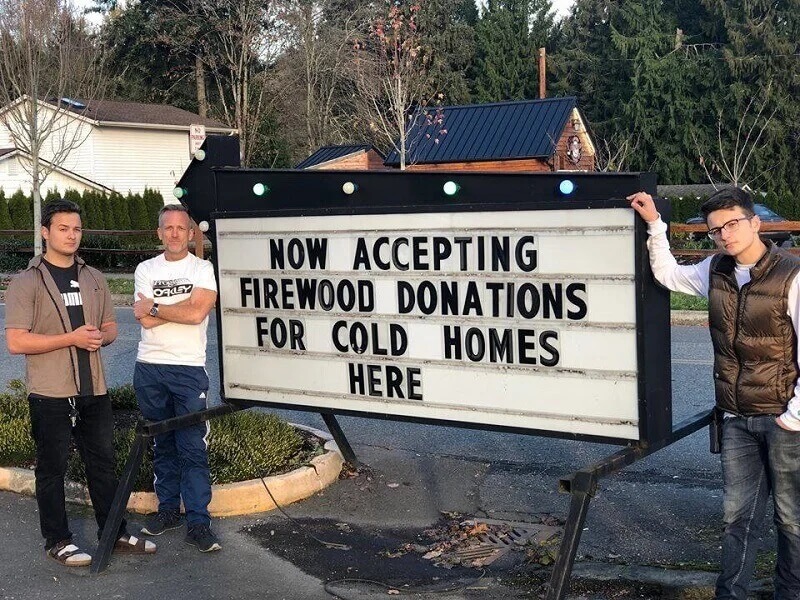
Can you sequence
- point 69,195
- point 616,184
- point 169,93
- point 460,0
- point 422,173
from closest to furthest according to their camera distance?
point 616,184 < point 422,173 < point 69,195 < point 169,93 < point 460,0

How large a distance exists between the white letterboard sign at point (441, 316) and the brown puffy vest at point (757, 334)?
40 cm

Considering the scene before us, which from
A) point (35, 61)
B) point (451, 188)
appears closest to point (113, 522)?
point (451, 188)

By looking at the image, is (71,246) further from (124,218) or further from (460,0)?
(460,0)

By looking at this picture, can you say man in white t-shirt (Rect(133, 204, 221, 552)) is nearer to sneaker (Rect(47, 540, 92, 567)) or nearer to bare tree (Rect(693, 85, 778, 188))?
sneaker (Rect(47, 540, 92, 567))

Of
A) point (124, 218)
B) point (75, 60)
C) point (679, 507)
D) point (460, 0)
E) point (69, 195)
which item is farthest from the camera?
point (460, 0)

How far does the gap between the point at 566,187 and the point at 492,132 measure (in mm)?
34217

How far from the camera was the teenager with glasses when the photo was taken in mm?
3754

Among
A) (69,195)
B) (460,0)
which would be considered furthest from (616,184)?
(460,0)

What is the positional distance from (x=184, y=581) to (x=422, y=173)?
235 cm

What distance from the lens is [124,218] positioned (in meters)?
35.1

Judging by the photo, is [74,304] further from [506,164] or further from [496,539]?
[506,164]

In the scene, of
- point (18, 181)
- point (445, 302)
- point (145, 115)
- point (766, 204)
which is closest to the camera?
point (445, 302)

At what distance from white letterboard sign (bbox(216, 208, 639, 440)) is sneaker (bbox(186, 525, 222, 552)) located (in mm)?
811

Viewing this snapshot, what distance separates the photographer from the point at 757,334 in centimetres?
378
